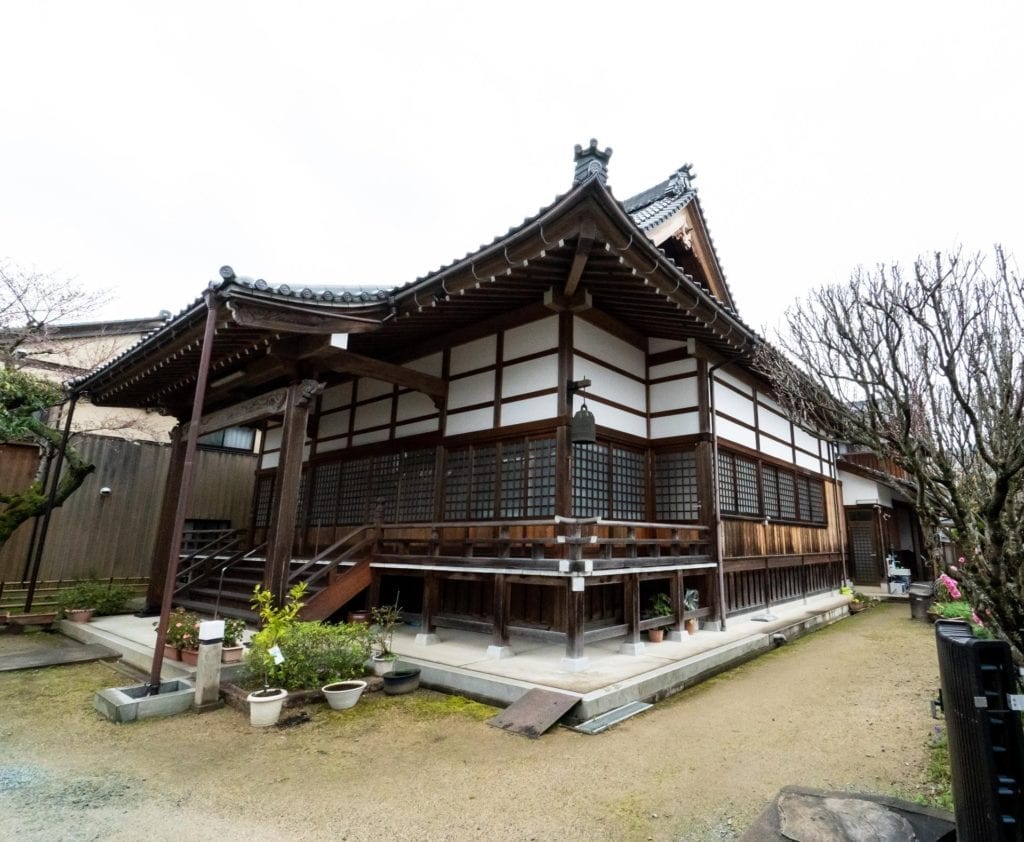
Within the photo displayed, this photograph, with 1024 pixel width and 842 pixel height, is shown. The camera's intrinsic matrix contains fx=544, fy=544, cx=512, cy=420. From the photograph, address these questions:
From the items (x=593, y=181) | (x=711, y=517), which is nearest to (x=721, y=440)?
(x=711, y=517)

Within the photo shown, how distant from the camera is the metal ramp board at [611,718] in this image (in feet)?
16.9

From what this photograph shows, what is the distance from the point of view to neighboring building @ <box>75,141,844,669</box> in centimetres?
705

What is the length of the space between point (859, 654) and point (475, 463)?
6693mm

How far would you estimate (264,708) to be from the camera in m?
5.23

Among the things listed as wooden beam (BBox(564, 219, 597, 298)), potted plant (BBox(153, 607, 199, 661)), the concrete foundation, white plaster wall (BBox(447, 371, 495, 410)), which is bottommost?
the concrete foundation

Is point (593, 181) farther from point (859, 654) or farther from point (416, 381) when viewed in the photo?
point (859, 654)

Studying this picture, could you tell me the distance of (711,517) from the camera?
29.9 feet

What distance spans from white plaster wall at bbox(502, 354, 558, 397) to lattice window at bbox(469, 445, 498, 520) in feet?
3.37

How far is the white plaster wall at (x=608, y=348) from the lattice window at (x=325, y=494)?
597 cm

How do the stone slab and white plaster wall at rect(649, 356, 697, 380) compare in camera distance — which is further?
white plaster wall at rect(649, 356, 697, 380)

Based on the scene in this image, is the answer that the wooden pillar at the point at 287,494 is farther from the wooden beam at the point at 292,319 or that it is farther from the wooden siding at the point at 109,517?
the wooden siding at the point at 109,517

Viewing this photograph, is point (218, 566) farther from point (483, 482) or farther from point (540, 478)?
point (540, 478)

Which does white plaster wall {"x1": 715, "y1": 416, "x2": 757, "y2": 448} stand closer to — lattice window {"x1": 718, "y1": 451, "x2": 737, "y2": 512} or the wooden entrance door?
lattice window {"x1": 718, "y1": 451, "x2": 737, "y2": 512}

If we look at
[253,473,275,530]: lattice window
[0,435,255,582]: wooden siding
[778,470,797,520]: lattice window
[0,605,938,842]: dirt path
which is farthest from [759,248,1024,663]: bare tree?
[0,435,255,582]: wooden siding
